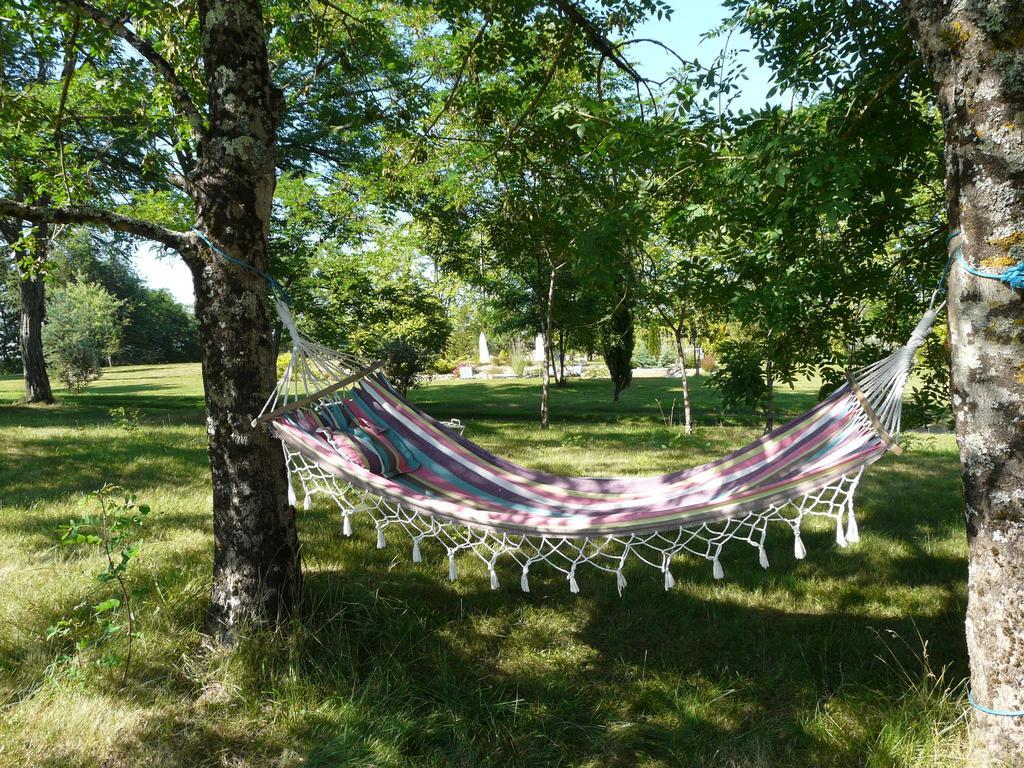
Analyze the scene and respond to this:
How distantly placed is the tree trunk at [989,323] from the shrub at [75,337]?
43.4ft

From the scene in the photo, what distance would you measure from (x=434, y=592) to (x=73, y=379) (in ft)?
38.7

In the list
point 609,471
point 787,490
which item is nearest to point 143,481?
point 609,471

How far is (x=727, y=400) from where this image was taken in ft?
12.5

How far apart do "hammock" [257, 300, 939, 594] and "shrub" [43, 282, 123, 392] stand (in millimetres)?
11240

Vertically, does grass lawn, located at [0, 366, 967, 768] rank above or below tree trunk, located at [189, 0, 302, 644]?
below

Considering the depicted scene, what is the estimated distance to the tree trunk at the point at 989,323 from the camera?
140cm

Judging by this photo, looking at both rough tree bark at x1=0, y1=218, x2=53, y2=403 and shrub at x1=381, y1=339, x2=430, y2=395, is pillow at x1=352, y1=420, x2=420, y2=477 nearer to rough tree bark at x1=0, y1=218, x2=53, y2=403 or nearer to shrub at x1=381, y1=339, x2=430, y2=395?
shrub at x1=381, y1=339, x2=430, y2=395

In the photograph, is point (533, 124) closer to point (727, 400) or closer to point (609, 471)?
point (727, 400)

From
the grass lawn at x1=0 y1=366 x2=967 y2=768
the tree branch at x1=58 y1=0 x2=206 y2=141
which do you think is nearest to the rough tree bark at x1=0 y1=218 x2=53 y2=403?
the grass lawn at x1=0 y1=366 x2=967 y2=768

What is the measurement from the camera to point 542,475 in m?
2.74

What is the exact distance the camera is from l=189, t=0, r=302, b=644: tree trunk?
2023 millimetres

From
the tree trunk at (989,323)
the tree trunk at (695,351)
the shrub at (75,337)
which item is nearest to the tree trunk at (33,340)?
the shrub at (75,337)

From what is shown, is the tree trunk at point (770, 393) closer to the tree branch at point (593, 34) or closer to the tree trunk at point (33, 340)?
the tree branch at point (593, 34)

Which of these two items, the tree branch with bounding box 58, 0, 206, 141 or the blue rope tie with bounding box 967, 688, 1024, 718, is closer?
the blue rope tie with bounding box 967, 688, 1024, 718
